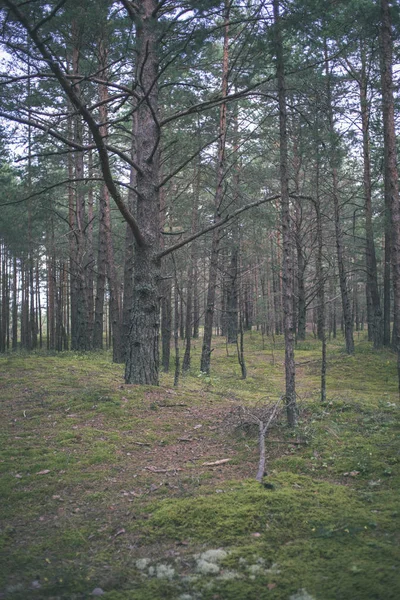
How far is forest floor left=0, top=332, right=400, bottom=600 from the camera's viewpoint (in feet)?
8.43

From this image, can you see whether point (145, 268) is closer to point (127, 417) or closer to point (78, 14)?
point (127, 417)

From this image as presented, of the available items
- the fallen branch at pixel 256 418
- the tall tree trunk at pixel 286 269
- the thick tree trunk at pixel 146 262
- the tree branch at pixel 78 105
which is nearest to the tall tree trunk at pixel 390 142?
the tall tree trunk at pixel 286 269

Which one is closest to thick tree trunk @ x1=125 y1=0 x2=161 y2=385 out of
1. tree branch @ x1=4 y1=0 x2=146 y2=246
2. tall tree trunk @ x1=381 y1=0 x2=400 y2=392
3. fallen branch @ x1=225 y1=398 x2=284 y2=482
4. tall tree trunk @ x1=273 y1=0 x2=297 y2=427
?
tree branch @ x1=4 y1=0 x2=146 y2=246

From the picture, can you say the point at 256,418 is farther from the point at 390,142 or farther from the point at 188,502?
the point at 390,142

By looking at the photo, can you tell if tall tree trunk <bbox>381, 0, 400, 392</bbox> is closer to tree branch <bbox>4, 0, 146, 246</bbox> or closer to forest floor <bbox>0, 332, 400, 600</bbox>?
forest floor <bbox>0, 332, 400, 600</bbox>

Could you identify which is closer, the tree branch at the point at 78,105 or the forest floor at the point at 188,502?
the forest floor at the point at 188,502

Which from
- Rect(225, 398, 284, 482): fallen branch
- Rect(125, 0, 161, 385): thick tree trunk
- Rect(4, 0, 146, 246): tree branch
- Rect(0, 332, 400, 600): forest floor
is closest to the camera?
Rect(0, 332, 400, 600): forest floor

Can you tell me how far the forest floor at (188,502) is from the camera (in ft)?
8.43

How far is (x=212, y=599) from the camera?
94.6 inches

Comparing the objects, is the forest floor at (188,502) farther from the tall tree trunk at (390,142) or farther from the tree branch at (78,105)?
the tree branch at (78,105)

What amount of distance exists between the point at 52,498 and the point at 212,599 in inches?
83.8

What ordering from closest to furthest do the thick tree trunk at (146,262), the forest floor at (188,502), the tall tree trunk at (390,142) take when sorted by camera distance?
the forest floor at (188,502), the tall tree trunk at (390,142), the thick tree trunk at (146,262)

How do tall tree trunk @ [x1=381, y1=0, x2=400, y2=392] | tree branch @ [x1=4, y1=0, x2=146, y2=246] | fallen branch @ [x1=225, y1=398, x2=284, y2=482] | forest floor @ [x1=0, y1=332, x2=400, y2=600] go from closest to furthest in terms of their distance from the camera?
forest floor @ [x1=0, y1=332, x2=400, y2=600] → tree branch @ [x1=4, y1=0, x2=146, y2=246] → fallen branch @ [x1=225, y1=398, x2=284, y2=482] → tall tree trunk @ [x1=381, y1=0, x2=400, y2=392]

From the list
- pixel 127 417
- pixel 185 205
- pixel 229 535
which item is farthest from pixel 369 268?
pixel 229 535
